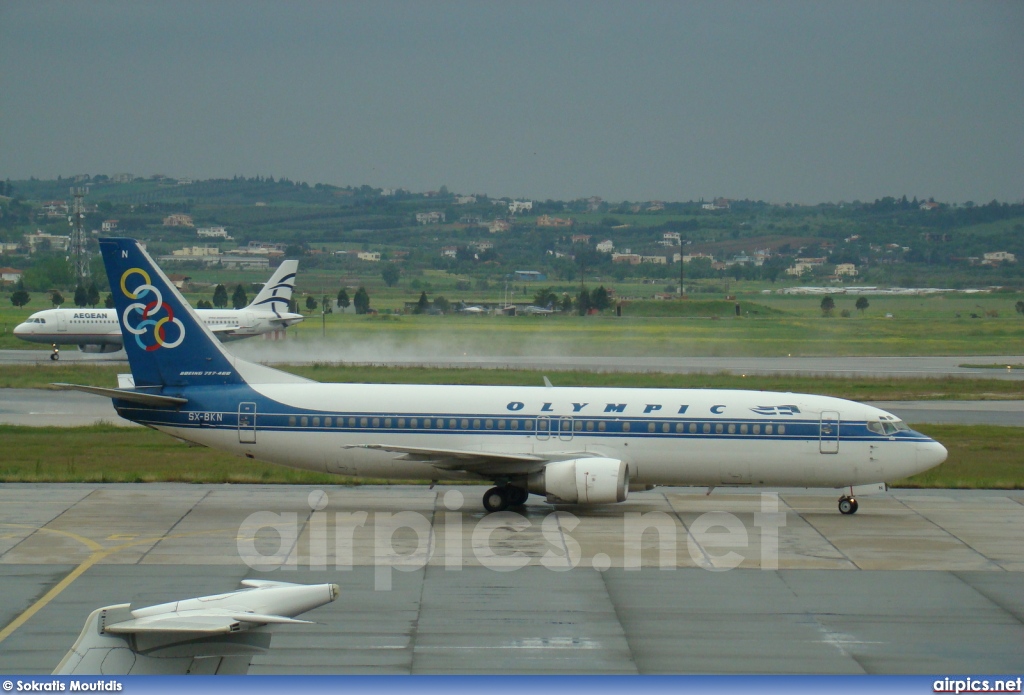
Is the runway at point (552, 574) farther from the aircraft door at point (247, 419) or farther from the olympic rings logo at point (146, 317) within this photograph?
the olympic rings logo at point (146, 317)

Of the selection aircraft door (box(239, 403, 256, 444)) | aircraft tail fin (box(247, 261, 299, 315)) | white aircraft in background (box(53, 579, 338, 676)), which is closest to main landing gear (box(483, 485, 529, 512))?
aircraft door (box(239, 403, 256, 444))

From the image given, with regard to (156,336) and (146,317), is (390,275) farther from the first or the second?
(156,336)

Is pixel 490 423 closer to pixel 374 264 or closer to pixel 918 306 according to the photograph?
pixel 918 306

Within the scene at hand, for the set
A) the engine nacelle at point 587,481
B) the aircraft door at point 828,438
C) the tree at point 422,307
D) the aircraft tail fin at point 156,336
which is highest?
the aircraft tail fin at point 156,336

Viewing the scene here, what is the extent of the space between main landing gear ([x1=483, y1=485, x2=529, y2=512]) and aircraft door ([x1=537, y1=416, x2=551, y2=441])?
1.43 m

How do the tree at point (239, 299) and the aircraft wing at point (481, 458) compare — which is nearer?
the aircraft wing at point (481, 458)

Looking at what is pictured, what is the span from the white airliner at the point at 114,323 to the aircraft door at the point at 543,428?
4918 cm

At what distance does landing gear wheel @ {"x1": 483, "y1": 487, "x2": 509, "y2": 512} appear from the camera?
2631cm

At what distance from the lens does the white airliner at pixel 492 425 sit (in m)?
26.0

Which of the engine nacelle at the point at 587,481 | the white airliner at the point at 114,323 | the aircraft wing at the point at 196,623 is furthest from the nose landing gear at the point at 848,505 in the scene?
the white airliner at the point at 114,323

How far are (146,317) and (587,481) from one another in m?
12.1
